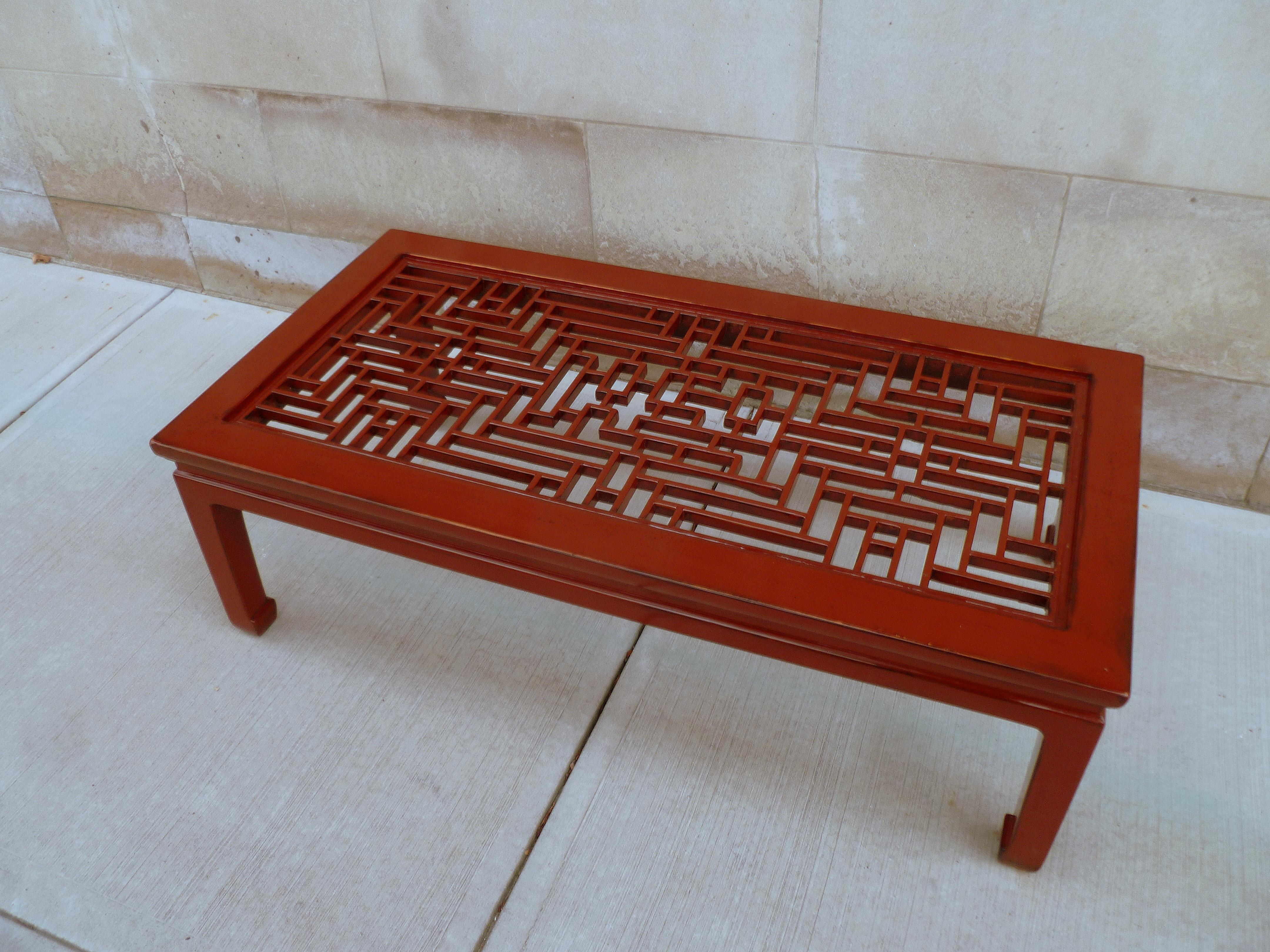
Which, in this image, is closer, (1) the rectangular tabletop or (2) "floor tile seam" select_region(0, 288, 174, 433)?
(1) the rectangular tabletop

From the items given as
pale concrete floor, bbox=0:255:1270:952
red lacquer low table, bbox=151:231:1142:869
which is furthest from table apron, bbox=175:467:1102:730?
pale concrete floor, bbox=0:255:1270:952

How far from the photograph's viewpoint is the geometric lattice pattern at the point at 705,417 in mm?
1444

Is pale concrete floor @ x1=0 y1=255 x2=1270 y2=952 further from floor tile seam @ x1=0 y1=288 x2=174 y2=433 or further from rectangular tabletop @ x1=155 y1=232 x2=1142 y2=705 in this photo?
floor tile seam @ x1=0 y1=288 x2=174 y2=433

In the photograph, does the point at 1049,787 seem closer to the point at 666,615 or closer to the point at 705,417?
the point at 666,615

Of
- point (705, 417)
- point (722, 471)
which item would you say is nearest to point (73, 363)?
point (705, 417)

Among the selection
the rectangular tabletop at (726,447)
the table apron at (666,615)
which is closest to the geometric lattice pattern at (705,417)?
the rectangular tabletop at (726,447)

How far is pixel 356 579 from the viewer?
1.95m

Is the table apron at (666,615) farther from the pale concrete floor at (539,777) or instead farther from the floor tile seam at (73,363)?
the floor tile seam at (73,363)

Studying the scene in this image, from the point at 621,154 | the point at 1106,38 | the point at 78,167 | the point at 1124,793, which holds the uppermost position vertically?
the point at 1106,38

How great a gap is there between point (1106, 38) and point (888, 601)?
3.50ft

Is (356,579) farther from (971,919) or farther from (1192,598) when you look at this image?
(1192,598)

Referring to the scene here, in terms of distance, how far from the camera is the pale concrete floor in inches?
55.1

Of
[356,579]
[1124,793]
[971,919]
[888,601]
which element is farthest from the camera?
[356,579]

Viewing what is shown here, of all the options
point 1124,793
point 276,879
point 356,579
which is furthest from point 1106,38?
point 276,879
